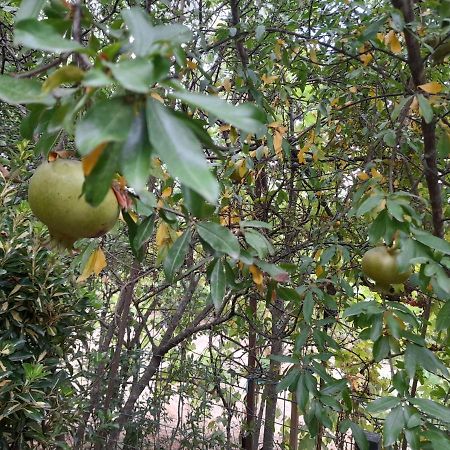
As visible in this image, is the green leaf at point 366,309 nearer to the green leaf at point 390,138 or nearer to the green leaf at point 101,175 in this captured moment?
the green leaf at point 390,138

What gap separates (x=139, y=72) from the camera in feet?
1.32

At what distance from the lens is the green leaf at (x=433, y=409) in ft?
3.46

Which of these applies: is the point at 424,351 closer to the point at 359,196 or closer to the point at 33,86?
the point at 359,196

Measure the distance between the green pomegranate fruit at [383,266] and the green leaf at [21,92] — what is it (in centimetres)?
88

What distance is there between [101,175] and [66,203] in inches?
8.4

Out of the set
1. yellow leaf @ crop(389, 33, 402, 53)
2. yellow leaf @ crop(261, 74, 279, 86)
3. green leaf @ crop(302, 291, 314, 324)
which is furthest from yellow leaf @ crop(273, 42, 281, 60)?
green leaf @ crop(302, 291, 314, 324)

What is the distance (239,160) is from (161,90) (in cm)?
39

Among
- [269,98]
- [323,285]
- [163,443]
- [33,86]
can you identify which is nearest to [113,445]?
[163,443]

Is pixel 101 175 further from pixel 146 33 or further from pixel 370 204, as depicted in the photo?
pixel 370 204

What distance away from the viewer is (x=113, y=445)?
266 cm

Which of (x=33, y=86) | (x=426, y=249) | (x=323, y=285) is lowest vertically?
(x=33, y=86)

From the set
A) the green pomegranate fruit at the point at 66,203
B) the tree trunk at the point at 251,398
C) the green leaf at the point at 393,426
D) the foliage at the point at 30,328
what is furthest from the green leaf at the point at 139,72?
the tree trunk at the point at 251,398

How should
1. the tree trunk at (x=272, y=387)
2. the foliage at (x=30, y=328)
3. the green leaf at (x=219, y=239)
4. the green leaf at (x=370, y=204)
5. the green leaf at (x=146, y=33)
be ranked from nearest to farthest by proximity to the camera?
1. the green leaf at (x=146, y=33)
2. the green leaf at (x=219, y=239)
3. the green leaf at (x=370, y=204)
4. the foliage at (x=30, y=328)
5. the tree trunk at (x=272, y=387)

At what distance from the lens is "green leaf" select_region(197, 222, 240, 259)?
778mm
